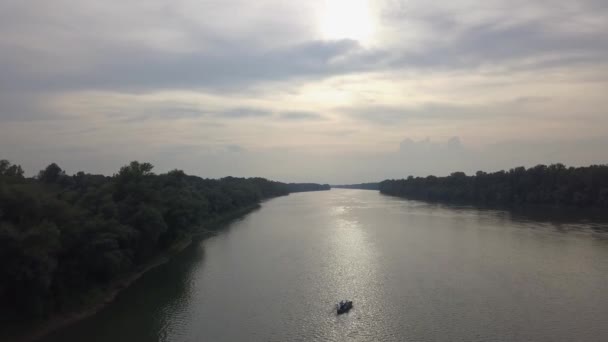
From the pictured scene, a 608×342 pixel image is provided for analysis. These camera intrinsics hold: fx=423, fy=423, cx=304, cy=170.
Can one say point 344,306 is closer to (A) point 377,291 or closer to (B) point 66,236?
(A) point 377,291

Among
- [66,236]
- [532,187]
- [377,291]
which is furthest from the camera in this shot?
[532,187]

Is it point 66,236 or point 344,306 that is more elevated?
point 66,236

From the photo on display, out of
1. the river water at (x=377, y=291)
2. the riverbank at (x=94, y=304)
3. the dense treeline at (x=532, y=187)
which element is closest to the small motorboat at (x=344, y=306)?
the river water at (x=377, y=291)

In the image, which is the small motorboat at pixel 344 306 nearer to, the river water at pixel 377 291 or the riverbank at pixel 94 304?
the river water at pixel 377 291

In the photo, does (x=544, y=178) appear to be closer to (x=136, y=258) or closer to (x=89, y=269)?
(x=136, y=258)

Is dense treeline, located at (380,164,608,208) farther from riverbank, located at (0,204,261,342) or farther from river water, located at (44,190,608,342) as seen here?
riverbank, located at (0,204,261,342)

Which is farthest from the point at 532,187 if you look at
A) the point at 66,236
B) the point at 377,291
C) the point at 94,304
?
the point at 66,236
